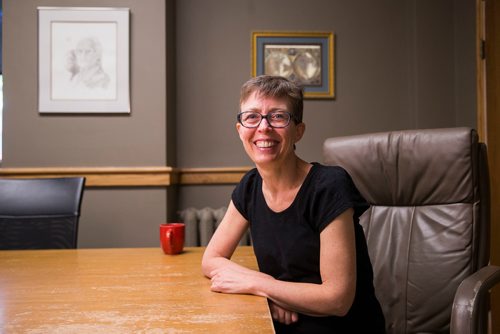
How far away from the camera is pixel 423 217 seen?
4.59 ft

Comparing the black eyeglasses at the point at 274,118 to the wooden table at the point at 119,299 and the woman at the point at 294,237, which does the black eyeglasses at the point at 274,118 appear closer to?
the woman at the point at 294,237

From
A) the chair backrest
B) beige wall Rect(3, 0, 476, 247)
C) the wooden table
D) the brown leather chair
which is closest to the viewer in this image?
the wooden table

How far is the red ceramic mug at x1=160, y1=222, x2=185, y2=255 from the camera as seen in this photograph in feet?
4.62

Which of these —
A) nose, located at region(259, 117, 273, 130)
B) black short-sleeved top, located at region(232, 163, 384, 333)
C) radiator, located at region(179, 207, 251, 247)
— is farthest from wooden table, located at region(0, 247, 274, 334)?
radiator, located at region(179, 207, 251, 247)

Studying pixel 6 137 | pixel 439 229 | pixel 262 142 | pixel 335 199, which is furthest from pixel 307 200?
pixel 6 137

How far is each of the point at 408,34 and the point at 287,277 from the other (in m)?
2.68

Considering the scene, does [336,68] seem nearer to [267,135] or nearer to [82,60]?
[82,60]

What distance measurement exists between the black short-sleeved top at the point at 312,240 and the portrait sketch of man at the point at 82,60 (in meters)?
1.93

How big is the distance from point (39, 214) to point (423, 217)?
4.92 ft

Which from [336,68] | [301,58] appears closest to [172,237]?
[301,58]

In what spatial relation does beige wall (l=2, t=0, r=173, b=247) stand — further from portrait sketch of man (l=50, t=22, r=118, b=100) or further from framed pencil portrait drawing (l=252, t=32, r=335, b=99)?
framed pencil portrait drawing (l=252, t=32, r=335, b=99)

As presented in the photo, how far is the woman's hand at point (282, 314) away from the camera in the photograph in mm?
1031

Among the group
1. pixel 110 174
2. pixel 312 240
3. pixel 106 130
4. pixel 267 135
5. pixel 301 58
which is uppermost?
pixel 301 58

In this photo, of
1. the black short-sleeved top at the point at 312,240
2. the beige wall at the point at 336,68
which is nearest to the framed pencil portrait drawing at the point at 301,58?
the beige wall at the point at 336,68
